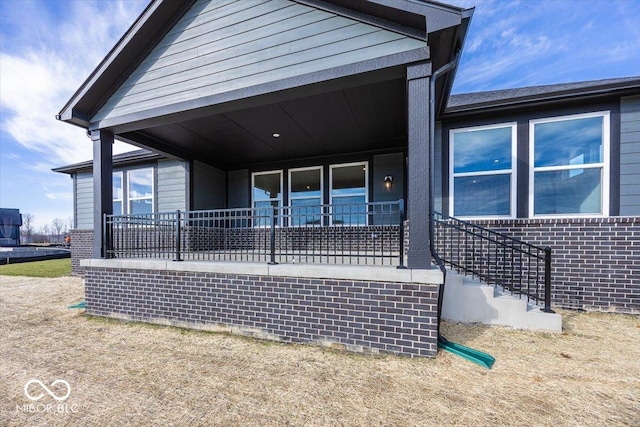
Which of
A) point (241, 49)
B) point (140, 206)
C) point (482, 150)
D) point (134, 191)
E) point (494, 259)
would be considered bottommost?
point (494, 259)

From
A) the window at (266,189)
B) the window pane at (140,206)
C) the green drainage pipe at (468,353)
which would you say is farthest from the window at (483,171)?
the window pane at (140,206)

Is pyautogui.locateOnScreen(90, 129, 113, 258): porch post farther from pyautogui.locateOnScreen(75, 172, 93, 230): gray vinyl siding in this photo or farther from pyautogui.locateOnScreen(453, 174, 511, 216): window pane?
pyautogui.locateOnScreen(453, 174, 511, 216): window pane

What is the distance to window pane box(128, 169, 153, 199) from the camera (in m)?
8.24

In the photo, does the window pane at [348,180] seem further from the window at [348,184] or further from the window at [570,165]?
the window at [570,165]

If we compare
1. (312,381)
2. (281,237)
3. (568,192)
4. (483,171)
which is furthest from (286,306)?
(568,192)

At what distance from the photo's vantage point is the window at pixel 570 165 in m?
4.66

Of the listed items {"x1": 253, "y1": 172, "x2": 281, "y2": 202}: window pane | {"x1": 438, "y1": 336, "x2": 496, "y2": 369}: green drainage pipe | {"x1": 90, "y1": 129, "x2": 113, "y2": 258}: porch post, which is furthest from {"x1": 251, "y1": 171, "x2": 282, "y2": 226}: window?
{"x1": 438, "y1": 336, "x2": 496, "y2": 369}: green drainage pipe

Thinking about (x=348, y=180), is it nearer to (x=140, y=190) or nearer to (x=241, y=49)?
(x=241, y=49)

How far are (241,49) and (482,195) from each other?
5.02 meters

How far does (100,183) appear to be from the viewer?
4.87 m

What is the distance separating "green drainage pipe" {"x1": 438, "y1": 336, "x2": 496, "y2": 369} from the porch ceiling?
3.58m

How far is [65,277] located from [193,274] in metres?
7.70

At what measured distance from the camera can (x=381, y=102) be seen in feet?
15.0

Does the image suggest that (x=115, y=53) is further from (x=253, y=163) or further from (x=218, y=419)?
(x=218, y=419)
